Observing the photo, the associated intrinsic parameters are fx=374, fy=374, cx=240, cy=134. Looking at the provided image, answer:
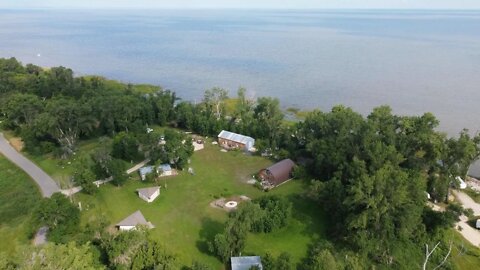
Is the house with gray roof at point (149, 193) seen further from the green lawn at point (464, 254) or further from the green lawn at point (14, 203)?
the green lawn at point (464, 254)

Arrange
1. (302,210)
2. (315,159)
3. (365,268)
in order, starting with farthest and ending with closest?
(315,159) < (302,210) < (365,268)

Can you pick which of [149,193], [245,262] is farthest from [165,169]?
[245,262]

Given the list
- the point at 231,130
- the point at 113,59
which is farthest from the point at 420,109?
the point at 113,59

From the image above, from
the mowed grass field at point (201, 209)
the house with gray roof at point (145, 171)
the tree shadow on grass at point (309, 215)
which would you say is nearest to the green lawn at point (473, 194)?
the tree shadow on grass at point (309, 215)

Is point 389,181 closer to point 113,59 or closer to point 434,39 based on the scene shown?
point 113,59

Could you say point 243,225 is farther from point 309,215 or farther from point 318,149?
point 318,149

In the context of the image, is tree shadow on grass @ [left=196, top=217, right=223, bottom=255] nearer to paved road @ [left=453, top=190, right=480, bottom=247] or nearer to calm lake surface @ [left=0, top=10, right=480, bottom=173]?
paved road @ [left=453, top=190, right=480, bottom=247]
